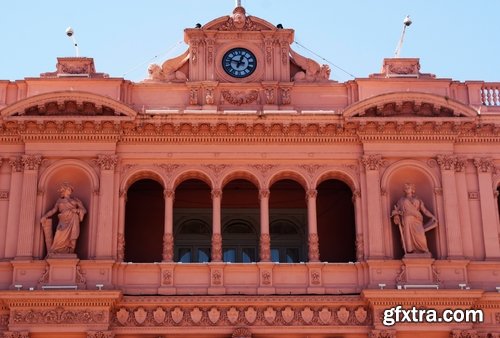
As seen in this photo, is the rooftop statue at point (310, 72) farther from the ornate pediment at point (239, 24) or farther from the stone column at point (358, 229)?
Answer: the stone column at point (358, 229)

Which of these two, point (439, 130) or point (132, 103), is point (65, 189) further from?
point (439, 130)

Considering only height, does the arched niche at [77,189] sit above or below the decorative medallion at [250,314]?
above

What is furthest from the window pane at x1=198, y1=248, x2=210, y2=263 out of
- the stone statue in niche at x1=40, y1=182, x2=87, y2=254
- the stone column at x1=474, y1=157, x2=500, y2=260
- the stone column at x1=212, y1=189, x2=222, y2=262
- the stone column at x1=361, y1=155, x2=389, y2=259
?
the stone column at x1=474, y1=157, x2=500, y2=260

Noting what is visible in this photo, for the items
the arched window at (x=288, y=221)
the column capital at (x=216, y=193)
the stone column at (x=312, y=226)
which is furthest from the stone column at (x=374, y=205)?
the column capital at (x=216, y=193)

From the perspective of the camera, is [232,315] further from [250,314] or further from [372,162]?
[372,162]

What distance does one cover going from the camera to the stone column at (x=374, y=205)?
30156mm

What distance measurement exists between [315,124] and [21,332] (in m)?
10.9

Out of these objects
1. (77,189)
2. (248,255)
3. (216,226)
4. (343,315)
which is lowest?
(343,315)

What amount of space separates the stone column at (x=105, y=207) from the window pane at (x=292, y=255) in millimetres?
6376

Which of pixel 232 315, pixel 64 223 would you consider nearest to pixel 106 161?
pixel 64 223

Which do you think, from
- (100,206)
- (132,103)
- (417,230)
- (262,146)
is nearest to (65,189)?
(100,206)

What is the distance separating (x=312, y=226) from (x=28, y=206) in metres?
8.76

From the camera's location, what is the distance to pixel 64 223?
98.4 feet

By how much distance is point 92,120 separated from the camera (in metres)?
30.8
